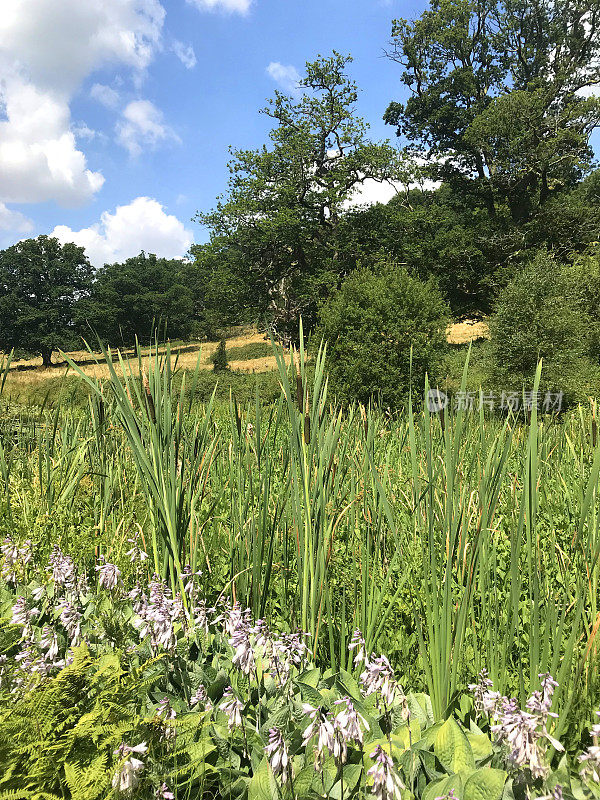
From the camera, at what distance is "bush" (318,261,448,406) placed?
457 inches

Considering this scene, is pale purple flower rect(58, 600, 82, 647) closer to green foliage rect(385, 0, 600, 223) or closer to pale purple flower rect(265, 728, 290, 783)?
pale purple flower rect(265, 728, 290, 783)

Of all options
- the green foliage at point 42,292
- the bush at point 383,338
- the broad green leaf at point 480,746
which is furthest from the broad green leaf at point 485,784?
the green foliage at point 42,292

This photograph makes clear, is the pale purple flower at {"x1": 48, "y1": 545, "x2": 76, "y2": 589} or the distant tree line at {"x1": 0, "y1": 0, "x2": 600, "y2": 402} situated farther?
the distant tree line at {"x1": 0, "y1": 0, "x2": 600, "y2": 402}

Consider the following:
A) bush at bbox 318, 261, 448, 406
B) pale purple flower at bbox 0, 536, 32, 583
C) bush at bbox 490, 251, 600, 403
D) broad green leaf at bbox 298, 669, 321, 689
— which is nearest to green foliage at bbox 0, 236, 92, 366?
bush at bbox 318, 261, 448, 406

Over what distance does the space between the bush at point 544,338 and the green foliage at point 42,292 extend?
40716 millimetres

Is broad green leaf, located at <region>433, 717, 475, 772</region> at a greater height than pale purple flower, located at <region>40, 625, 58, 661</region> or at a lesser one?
lesser

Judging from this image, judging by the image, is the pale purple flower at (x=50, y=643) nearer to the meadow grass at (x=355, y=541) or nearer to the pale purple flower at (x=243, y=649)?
the meadow grass at (x=355, y=541)

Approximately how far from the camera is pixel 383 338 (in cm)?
1187

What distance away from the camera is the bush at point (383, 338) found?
11609 mm

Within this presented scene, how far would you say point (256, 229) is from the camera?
20750 mm

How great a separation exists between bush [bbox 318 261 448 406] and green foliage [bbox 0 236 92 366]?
38.3m

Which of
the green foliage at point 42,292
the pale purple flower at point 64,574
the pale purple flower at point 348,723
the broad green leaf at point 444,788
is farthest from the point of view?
the green foliage at point 42,292

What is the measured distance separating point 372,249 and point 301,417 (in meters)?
21.3

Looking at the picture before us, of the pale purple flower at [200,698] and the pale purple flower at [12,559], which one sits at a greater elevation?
the pale purple flower at [12,559]
